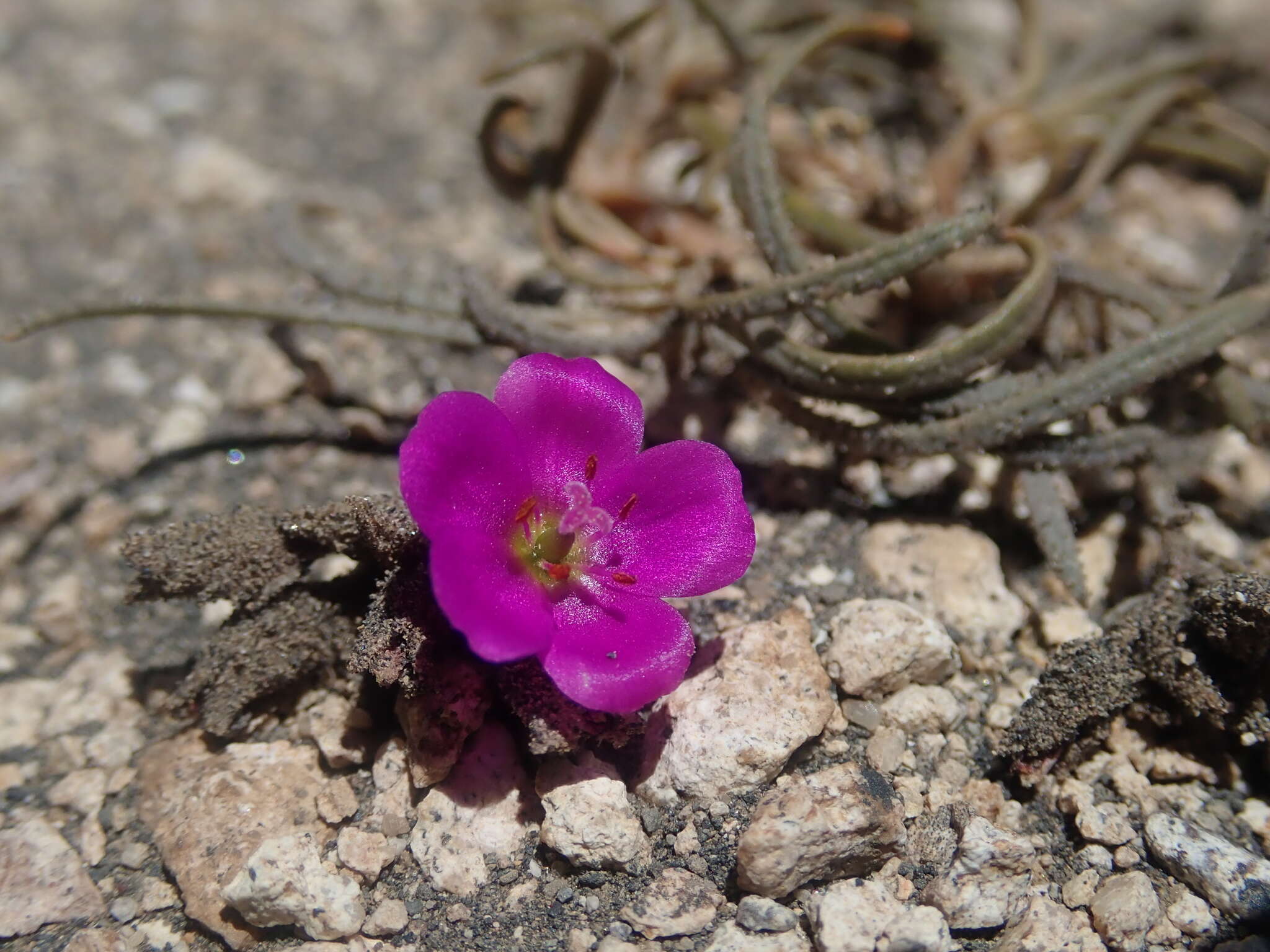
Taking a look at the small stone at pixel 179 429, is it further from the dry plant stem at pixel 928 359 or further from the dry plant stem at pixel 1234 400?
the dry plant stem at pixel 1234 400

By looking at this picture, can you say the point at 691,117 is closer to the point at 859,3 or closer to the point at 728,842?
the point at 859,3

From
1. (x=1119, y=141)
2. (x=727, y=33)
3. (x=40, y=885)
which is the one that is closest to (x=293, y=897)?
(x=40, y=885)

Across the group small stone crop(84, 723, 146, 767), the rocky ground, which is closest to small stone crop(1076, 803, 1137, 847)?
the rocky ground

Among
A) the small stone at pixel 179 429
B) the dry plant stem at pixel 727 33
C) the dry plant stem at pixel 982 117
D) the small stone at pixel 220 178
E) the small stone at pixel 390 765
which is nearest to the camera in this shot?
the small stone at pixel 390 765

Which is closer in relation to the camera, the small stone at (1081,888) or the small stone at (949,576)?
the small stone at (1081,888)

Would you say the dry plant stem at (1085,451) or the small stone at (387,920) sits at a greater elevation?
the dry plant stem at (1085,451)

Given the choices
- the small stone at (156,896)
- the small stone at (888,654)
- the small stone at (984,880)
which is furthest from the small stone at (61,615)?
the small stone at (984,880)

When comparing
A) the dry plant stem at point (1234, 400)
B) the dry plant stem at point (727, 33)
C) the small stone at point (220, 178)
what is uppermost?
the dry plant stem at point (727, 33)
